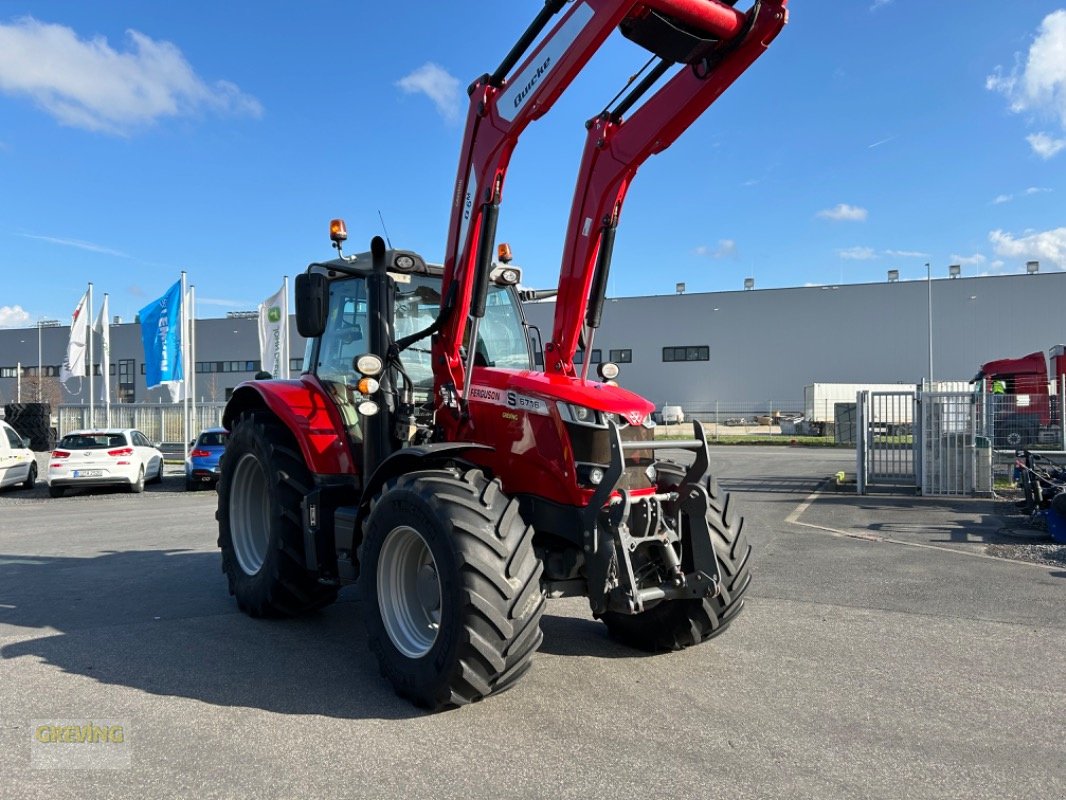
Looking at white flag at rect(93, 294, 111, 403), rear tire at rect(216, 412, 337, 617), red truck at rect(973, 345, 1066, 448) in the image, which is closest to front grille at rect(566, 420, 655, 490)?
rear tire at rect(216, 412, 337, 617)

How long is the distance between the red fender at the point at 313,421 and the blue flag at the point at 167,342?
1588 cm

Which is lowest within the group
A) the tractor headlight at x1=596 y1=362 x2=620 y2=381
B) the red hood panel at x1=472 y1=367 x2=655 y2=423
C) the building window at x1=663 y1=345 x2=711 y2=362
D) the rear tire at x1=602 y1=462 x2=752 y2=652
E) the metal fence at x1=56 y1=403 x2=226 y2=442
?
the rear tire at x1=602 y1=462 x2=752 y2=652

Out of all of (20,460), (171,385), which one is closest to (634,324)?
(171,385)

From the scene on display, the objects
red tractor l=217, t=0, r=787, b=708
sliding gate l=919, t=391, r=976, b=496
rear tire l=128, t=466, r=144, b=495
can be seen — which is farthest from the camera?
rear tire l=128, t=466, r=144, b=495

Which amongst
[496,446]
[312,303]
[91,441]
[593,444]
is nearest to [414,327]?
[312,303]

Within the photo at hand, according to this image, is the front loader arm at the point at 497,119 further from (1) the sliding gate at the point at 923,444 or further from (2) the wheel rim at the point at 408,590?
(1) the sliding gate at the point at 923,444

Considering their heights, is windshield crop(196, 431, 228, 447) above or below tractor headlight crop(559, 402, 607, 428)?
below

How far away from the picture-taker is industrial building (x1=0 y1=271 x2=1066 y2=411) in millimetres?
45594

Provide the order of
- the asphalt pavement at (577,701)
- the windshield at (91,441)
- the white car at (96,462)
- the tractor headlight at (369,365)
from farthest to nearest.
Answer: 1. the windshield at (91,441)
2. the white car at (96,462)
3. the tractor headlight at (369,365)
4. the asphalt pavement at (577,701)

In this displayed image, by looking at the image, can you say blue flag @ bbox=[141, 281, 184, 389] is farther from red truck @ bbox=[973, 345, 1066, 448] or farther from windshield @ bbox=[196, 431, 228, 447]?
red truck @ bbox=[973, 345, 1066, 448]

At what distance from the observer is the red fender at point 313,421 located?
19.7 ft

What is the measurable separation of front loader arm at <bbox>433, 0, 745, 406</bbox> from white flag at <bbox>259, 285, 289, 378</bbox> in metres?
15.0

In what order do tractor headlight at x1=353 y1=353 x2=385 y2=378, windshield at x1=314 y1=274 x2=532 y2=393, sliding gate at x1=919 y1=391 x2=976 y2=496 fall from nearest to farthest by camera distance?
tractor headlight at x1=353 y1=353 x2=385 y2=378, windshield at x1=314 y1=274 x2=532 y2=393, sliding gate at x1=919 y1=391 x2=976 y2=496

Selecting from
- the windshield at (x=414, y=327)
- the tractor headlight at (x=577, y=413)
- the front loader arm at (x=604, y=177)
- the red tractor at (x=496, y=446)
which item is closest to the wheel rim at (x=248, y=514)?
the red tractor at (x=496, y=446)
